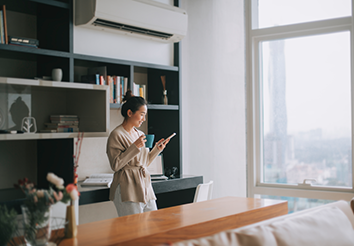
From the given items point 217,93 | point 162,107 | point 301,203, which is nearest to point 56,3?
point 162,107

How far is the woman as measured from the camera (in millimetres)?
2652

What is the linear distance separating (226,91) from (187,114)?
0.55 meters

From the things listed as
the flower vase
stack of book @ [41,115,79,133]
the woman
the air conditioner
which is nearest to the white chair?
the woman

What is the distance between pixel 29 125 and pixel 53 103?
1.09 ft

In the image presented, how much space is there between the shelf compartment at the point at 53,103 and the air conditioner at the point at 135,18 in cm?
59

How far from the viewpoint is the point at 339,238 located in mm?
1396

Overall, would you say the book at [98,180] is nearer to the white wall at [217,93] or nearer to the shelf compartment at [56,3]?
the white wall at [217,93]

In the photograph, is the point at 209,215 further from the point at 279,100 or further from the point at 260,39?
the point at 260,39

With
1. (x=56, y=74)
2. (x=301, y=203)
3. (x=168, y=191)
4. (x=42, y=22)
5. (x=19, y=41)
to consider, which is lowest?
(x=301, y=203)

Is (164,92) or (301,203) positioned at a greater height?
(164,92)

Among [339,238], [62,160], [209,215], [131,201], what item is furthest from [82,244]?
[62,160]

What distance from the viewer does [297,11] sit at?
12.8ft

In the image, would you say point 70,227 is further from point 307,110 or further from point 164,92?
point 307,110

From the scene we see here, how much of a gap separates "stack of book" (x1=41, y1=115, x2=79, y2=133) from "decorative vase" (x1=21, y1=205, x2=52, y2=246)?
149 centimetres
